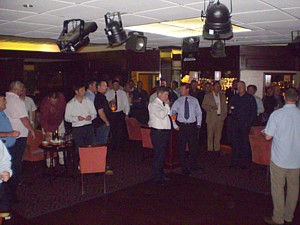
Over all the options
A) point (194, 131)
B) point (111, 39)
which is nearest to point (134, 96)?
point (194, 131)

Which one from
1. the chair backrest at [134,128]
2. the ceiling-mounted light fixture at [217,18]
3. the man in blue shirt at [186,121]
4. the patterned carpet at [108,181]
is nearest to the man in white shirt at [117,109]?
the chair backrest at [134,128]

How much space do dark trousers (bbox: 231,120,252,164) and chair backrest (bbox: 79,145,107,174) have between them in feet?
9.09

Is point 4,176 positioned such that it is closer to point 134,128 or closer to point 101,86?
point 101,86

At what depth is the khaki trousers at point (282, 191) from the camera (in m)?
3.83

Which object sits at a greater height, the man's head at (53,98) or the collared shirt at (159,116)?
the man's head at (53,98)

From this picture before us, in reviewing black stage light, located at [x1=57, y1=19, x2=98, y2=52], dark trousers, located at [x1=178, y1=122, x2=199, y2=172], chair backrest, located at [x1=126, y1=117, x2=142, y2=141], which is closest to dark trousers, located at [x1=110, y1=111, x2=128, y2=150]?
chair backrest, located at [x1=126, y1=117, x2=142, y2=141]

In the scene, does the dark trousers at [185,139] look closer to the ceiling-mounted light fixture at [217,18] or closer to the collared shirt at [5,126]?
the ceiling-mounted light fixture at [217,18]

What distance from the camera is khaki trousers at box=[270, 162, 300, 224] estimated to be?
12.6 feet

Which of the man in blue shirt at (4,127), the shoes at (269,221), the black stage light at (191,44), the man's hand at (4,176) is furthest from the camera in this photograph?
the black stage light at (191,44)

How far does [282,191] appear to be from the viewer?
3887mm

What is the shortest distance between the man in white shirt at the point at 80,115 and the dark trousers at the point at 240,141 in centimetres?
276

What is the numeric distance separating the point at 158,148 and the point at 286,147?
2252mm

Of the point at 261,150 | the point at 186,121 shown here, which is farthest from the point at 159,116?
the point at 261,150

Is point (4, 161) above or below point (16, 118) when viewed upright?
below
